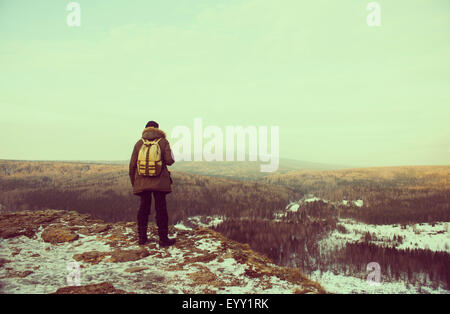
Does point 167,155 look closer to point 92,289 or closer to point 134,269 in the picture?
point 134,269

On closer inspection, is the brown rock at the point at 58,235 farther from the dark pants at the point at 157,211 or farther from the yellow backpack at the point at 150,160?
the yellow backpack at the point at 150,160

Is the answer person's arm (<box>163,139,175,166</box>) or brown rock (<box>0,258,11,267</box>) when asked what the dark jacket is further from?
brown rock (<box>0,258,11,267</box>)

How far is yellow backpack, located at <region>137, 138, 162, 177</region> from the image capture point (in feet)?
17.0

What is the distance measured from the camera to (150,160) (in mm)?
5199

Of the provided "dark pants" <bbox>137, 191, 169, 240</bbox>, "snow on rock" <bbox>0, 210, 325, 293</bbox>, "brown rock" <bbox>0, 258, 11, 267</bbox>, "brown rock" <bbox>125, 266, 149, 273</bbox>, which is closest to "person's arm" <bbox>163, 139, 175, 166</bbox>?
"dark pants" <bbox>137, 191, 169, 240</bbox>

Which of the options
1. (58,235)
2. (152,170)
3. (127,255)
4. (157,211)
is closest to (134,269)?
(127,255)

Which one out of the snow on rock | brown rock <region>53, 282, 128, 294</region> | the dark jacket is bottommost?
the snow on rock

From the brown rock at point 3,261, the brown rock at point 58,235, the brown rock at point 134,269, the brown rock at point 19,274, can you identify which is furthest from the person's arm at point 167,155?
the brown rock at point 3,261

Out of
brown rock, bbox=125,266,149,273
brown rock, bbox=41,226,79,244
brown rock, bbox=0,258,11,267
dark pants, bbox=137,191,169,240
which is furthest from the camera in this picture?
brown rock, bbox=41,226,79,244

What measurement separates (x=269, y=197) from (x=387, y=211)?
923 centimetres

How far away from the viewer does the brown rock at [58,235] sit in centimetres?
602

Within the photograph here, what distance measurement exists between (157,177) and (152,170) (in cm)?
20

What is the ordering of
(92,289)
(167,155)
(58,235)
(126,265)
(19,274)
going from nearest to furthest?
(92,289)
(19,274)
(126,265)
(167,155)
(58,235)
